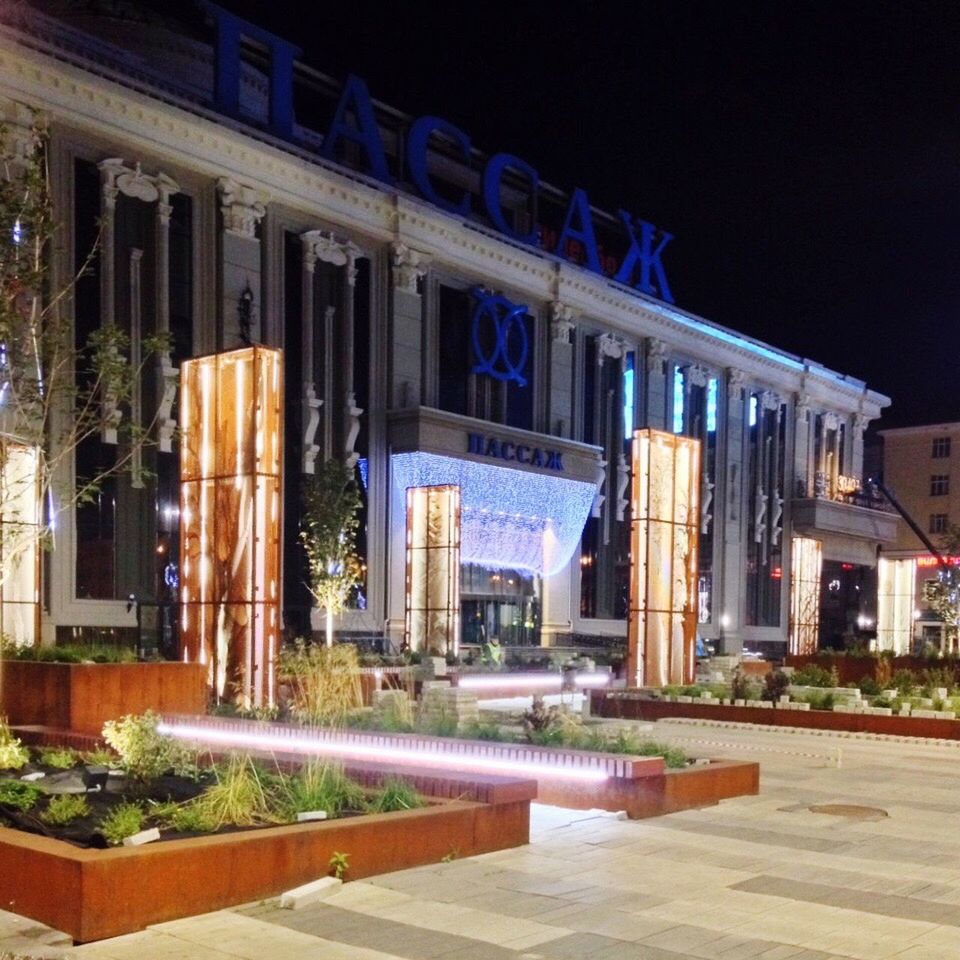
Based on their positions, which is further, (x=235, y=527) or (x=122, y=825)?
(x=235, y=527)

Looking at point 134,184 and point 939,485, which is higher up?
point 134,184

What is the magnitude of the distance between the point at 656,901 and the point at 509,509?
88.2 feet

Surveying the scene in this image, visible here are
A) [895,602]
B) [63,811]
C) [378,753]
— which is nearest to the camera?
[63,811]

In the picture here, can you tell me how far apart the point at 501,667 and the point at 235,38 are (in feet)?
55.0

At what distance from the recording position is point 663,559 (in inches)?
908

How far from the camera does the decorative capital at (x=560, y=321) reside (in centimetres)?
3775

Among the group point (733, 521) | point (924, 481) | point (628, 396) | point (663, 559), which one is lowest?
point (663, 559)

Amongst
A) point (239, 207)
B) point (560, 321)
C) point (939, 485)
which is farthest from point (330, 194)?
point (939, 485)

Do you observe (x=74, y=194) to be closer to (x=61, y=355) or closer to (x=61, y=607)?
(x=61, y=607)

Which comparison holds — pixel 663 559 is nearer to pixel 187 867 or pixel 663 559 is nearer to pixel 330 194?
pixel 330 194

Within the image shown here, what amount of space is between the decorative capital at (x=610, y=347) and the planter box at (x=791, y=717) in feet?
64.6

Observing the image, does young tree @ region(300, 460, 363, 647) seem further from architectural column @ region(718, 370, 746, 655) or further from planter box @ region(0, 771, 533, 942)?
architectural column @ region(718, 370, 746, 655)

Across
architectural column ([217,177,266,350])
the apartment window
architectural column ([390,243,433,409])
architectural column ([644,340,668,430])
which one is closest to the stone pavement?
architectural column ([217,177,266,350])

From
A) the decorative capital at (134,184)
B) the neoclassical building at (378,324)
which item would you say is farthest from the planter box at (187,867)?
the decorative capital at (134,184)
